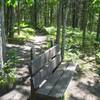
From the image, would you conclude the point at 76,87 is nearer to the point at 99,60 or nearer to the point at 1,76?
the point at 1,76

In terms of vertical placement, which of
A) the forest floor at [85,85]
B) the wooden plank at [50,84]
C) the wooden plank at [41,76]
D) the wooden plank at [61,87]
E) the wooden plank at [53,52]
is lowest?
the forest floor at [85,85]

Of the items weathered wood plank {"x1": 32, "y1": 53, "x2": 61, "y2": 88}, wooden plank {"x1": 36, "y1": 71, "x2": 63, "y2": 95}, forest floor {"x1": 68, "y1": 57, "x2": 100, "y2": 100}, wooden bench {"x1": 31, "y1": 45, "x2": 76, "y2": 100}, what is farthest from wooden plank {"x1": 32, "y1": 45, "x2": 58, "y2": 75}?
forest floor {"x1": 68, "y1": 57, "x2": 100, "y2": 100}

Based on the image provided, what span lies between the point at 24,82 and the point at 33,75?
2.02 meters

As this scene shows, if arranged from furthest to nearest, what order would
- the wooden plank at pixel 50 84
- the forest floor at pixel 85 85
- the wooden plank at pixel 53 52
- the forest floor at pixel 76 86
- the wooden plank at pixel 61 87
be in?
1. the wooden plank at pixel 53 52
2. the forest floor at pixel 85 85
3. the forest floor at pixel 76 86
4. the wooden plank at pixel 50 84
5. the wooden plank at pixel 61 87

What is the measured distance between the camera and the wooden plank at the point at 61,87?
5361 mm

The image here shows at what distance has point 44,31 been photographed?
28.0 meters

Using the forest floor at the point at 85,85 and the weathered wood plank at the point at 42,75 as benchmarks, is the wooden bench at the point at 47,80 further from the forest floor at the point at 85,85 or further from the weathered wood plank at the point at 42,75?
the forest floor at the point at 85,85

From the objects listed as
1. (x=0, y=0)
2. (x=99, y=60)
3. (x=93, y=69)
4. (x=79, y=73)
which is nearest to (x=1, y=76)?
(x=0, y=0)

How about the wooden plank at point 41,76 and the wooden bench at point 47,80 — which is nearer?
the wooden bench at point 47,80

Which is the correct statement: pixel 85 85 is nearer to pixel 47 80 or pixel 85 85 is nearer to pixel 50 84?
pixel 47 80

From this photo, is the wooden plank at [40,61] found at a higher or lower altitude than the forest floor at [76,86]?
higher

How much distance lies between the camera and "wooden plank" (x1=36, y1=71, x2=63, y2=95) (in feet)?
18.1

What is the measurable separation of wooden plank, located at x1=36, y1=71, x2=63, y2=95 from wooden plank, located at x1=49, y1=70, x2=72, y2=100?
113 millimetres

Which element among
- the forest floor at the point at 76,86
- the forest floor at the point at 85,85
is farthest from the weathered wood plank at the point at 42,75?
the forest floor at the point at 85,85
